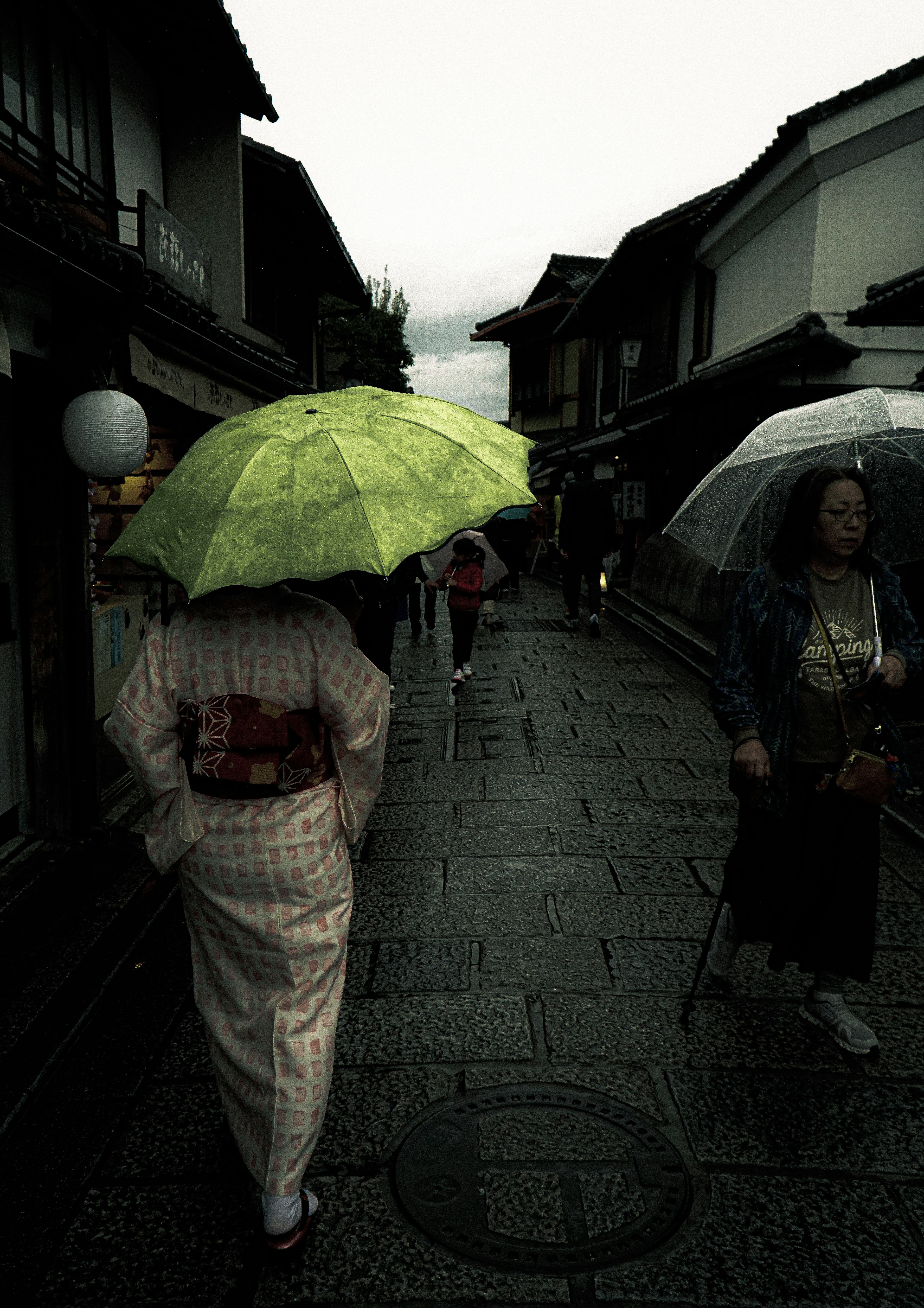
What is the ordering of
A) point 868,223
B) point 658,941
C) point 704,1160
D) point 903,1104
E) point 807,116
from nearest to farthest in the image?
point 704,1160
point 903,1104
point 658,941
point 807,116
point 868,223

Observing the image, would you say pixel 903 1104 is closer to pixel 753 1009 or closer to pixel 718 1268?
pixel 753 1009

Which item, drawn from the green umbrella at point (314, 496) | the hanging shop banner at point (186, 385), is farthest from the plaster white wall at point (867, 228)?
the green umbrella at point (314, 496)

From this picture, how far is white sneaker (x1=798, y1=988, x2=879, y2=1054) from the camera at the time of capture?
3758mm

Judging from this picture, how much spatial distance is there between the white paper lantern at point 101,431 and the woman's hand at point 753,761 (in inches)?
173

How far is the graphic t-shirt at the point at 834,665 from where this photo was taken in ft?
12.1

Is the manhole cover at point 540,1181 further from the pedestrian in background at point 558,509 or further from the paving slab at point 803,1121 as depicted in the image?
the pedestrian in background at point 558,509

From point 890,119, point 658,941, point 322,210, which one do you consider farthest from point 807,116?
point 658,941

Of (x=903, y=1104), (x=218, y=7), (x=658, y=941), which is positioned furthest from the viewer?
(x=218, y=7)

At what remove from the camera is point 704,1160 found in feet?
10.4

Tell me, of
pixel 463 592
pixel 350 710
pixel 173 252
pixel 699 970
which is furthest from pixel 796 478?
pixel 173 252

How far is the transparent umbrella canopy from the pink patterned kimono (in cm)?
229

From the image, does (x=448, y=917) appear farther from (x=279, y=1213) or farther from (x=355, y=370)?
(x=355, y=370)

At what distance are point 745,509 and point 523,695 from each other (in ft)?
22.0

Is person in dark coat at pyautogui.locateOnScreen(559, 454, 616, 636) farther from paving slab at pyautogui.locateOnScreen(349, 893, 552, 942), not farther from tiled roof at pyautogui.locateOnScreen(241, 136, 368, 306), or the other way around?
paving slab at pyautogui.locateOnScreen(349, 893, 552, 942)
